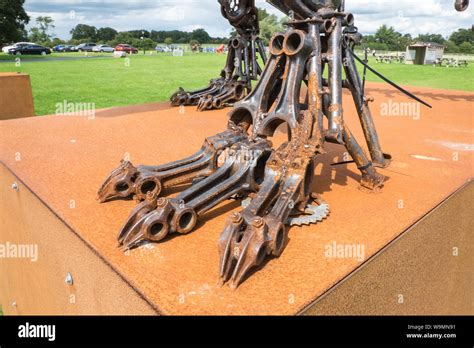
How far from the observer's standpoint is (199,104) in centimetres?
578

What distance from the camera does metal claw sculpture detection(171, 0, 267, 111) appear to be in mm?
5750

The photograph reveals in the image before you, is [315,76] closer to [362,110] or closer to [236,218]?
[362,110]

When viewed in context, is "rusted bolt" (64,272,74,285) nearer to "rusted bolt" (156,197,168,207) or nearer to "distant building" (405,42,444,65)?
"rusted bolt" (156,197,168,207)

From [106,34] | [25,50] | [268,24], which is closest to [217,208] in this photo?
[25,50]

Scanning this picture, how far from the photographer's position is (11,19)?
92.2 ft

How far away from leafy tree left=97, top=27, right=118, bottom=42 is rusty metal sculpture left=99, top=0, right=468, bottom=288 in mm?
53305

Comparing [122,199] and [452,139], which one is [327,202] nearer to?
[122,199]

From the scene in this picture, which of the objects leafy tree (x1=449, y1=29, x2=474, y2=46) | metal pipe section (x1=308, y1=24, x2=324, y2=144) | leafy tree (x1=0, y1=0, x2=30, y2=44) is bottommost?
metal pipe section (x1=308, y1=24, x2=324, y2=144)

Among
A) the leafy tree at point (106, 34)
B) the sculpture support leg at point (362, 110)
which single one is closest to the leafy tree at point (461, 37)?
the leafy tree at point (106, 34)

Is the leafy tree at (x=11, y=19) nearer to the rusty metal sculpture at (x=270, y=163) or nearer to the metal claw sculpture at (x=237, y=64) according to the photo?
the metal claw sculpture at (x=237, y=64)

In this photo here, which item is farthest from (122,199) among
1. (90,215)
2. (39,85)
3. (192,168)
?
(39,85)

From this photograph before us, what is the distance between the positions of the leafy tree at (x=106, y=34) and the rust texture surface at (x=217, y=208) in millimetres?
50635

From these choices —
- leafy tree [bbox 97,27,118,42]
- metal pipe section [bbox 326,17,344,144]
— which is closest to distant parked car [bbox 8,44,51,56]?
leafy tree [bbox 97,27,118,42]

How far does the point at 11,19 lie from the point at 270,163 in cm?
3186
